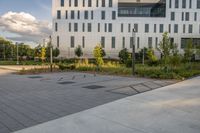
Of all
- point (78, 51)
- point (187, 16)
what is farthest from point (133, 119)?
point (187, 16)

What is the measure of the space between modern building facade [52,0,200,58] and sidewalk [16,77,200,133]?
158 feet

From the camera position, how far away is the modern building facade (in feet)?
177

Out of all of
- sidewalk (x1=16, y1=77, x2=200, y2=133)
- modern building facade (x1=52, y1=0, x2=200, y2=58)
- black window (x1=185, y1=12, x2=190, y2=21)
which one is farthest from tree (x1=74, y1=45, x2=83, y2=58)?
sidewalk (x1=16, y1=77, x2=200, y2=133)

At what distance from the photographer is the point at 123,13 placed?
5556cm

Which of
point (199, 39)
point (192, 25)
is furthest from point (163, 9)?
point (199, 39)

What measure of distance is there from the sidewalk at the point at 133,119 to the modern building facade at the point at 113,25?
48.2 meters

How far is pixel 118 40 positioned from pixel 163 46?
37.6 metres

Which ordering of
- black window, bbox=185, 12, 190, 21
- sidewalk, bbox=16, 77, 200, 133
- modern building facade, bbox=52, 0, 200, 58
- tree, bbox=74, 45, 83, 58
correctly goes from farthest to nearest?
black window, bbox=185, 12, 190, 21, modern building facade, bbox=52, 0, 200, 58, tree, bbox=74, 45, 83, 58, sidewalk, bbox=16, 77, 200, 133

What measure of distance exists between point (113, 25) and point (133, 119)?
167 ft

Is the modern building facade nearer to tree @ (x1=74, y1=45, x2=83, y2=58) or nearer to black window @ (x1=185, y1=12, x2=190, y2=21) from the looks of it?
black window @ (x1=185, y1=12, x2=190, y2=21)

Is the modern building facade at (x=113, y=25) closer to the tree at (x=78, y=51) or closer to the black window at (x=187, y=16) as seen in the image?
the black window at (x=187, y=16)

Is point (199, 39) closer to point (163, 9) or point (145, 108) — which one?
point (163, 9)

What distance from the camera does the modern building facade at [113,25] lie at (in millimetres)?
53875

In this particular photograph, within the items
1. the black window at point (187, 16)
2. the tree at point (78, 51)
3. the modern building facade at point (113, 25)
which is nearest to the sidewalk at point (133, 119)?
the tree at point (78, 51)
